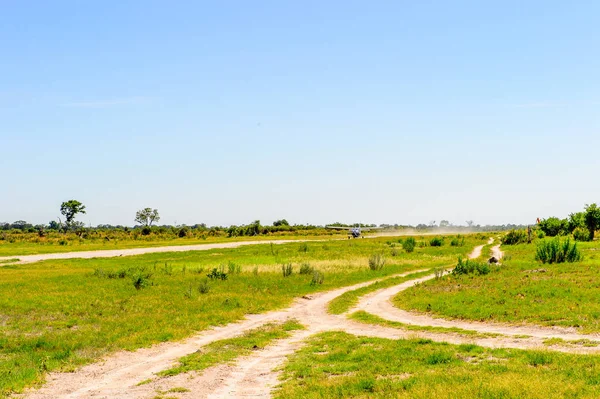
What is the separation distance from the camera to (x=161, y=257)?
59500mm

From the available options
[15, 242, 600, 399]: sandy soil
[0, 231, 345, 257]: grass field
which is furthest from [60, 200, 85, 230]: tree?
Result: [15, 242, 600, 399]: sandy soil

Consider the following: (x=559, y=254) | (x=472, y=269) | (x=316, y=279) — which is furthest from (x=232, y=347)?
(x=559, y=254)

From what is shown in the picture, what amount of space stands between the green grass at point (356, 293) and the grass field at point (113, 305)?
2.56 m

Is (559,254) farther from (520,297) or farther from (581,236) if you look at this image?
(581,236)

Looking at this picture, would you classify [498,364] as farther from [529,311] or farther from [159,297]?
[159,297]

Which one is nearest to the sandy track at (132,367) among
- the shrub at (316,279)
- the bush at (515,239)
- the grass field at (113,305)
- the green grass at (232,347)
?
the green grass at (232,347)

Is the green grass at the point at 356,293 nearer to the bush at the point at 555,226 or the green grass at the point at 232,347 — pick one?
the green grass at the point at 232,347

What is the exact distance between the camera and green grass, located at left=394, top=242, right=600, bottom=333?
20.7 meters

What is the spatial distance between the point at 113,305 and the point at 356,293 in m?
13.8

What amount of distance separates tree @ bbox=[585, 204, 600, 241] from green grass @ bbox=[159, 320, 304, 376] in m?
65.3

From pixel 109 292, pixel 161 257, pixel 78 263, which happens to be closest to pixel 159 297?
pixel 109 292

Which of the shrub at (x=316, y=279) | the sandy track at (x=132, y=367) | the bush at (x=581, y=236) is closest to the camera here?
the sandy track at (x=132, y=367)

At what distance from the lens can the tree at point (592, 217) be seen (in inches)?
2889

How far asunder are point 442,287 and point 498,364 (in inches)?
708
